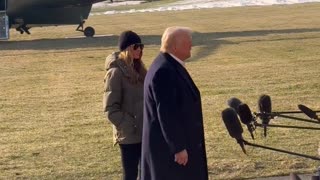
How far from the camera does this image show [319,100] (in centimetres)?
1314

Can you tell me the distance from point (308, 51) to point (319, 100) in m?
8.08

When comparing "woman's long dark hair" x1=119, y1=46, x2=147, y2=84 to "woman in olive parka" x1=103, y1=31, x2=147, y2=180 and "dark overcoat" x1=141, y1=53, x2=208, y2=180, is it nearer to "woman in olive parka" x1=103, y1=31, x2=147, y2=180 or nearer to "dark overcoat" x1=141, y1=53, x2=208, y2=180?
"woman in olive parka" x1=103, y1=31, x2=147, y2=180

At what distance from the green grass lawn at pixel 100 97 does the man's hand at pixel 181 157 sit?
3.08 m

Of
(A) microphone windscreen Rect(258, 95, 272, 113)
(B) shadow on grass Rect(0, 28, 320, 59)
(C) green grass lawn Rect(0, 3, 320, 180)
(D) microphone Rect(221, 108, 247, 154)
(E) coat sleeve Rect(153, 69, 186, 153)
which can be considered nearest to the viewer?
(E) coat sleeve Rect(153, 69, 186, 153)

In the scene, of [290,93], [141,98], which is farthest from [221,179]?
[290,93]

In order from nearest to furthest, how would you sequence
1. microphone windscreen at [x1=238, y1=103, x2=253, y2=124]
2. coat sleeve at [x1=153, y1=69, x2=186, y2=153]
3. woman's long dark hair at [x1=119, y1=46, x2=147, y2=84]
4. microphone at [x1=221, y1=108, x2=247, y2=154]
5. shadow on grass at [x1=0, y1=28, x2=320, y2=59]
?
1. coat sleeve at [x1=153, y1=69, x2=186, y2=153]
2. microphone at [x1=221, y1=108, x2=247, y2=154]
3. microphone windscreen at [x1=238, y1=103, x2=253, y2=124]
4. woman's long dark hair at [x1=119, y1=46, x2=147, y2=84]
5. shadow on grass at [x1=0, y1=28, x2=320, y2=59]

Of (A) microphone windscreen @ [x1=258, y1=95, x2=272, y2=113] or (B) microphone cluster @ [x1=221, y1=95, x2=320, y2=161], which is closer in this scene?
(B) microphone cluster @ [x1=221, y1=95, x2=320, y2=161]

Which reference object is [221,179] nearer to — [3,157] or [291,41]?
[3,157]

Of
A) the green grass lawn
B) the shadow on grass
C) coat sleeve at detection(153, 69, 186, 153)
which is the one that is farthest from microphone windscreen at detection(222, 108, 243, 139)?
the shadow on grass

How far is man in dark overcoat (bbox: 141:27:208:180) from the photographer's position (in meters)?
5.63

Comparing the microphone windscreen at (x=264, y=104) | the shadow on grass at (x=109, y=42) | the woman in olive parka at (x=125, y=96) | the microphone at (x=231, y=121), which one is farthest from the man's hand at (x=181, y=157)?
the shadow on grass at (x=109, y=42)

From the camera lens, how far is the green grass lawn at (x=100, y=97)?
9.25m

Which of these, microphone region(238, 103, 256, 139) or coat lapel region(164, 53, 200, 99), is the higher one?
coat lapel region(164, 53, 200, 99)

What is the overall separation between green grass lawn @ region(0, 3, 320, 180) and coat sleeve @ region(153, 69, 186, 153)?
10.3 ft
